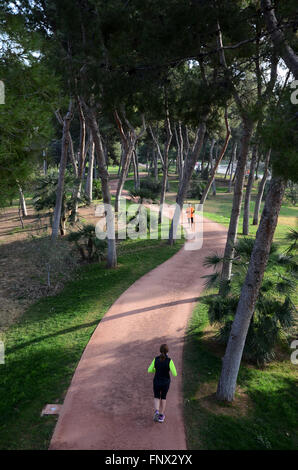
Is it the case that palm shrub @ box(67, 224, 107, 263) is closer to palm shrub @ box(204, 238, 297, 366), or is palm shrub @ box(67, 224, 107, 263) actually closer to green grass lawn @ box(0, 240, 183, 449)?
green grass lawn @ box(0, 240, 183, 449)

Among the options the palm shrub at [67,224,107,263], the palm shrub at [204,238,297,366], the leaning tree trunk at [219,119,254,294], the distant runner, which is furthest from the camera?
the palm shrub at [67,224,107,263]

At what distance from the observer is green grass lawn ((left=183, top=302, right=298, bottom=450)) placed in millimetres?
6030

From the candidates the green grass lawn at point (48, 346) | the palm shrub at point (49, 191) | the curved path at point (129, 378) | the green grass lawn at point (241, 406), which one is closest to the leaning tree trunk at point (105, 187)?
the green grass lawn at point (48, 346)

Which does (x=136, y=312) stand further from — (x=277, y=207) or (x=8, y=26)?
(x=8, y=26)

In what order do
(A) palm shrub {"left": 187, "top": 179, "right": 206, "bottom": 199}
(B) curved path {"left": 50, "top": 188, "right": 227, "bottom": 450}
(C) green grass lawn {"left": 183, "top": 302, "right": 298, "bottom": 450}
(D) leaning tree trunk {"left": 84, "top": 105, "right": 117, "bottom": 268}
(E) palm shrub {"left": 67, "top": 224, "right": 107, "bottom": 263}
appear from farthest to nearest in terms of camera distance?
(A) palm shrub {"left": 187, "top": 179, "right": 206, "bottom": 199}
(E) palm shrub {"left": 67, "top": 224, "right": 107, "bottom": 263}
(D) leaning tree trunk {"left": 84, "top": 105, "right": 117, "bottom": 268}
(C) green grass lawn {"left": 183, "top": 302, "right": 298, "bottom": 450}
(B) curved path {"left": 50, "top": 188, "right": 227, "bottom": 450}

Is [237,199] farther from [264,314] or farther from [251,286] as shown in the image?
[251,286]

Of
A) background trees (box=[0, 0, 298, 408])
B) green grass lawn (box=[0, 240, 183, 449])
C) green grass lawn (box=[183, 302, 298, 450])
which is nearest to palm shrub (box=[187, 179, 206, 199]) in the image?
green grass lawn (box=[0, 240, 183, 449])

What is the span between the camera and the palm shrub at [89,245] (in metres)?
15.9

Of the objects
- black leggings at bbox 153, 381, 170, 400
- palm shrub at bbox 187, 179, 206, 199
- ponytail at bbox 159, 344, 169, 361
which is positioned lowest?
black leggings at bbox 153, 381, 170, 400

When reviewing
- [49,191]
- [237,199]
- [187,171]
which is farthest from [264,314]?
[49,191]

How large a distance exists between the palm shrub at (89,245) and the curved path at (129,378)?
371 cm

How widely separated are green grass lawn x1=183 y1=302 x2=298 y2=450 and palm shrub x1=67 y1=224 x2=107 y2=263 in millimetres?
8082

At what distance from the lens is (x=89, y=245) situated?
16484 millimetres

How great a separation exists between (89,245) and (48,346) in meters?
7.75
